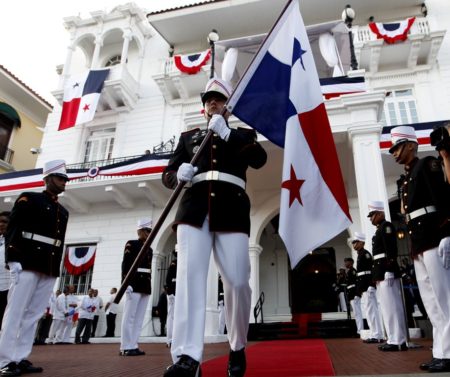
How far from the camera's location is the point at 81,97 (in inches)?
594

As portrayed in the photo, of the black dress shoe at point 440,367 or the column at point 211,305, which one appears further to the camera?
the column at point 211,305

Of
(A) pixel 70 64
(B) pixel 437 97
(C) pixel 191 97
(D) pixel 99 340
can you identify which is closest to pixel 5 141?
(A) pixel 70 64

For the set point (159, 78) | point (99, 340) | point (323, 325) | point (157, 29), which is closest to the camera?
point (323, 325)

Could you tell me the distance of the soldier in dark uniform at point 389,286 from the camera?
4.99 m

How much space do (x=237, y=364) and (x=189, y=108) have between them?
1338 cm

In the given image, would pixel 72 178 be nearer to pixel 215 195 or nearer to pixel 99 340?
pixel 99 340

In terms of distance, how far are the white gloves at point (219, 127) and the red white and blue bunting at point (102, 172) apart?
890cm

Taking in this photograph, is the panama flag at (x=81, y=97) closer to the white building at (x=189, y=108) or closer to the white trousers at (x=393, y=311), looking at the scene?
the white building at (x=189, y=108)

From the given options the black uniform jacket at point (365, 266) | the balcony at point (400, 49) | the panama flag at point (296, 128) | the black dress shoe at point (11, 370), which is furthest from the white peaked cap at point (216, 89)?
the balcony at point (400, 49)

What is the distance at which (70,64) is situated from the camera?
→ 56.1ft

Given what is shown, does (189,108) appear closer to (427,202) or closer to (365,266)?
(365,266)

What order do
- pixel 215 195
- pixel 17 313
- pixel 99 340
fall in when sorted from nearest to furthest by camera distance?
pixel 215 195
pixel 17 313
pixel 99 340

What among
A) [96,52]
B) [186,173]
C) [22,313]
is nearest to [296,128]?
[186,173]

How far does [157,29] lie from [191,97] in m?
3.45
